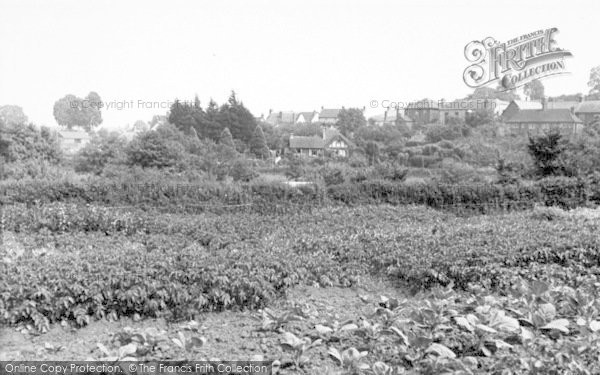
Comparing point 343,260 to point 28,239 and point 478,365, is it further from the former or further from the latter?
point 28,239

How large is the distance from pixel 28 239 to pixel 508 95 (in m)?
84.0

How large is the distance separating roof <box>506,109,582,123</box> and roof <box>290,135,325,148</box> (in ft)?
57.1

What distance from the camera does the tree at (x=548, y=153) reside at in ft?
83.0

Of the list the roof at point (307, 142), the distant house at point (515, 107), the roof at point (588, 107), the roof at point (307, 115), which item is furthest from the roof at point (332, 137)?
the roof at point (307, 115)

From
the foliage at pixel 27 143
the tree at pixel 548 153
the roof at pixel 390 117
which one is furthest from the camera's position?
the roof at pixel 390 117

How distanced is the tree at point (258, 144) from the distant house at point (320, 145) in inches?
227

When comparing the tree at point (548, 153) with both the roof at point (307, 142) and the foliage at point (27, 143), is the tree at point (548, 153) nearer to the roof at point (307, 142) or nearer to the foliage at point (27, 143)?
the foliage at point (27, 143)

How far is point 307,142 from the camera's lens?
54438mm

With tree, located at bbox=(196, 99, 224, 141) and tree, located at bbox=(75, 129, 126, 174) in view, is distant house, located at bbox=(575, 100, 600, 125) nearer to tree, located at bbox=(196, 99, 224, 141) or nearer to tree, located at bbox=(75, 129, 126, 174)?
tree, located at bbox=(196, 99, 224, 141)

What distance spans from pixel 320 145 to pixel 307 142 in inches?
56.7

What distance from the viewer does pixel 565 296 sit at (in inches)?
292

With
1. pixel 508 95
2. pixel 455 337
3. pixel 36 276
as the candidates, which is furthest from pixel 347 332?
pixel 508 95

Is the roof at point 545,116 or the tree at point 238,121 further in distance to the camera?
the roof at point 545,116

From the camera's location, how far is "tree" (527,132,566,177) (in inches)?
996
